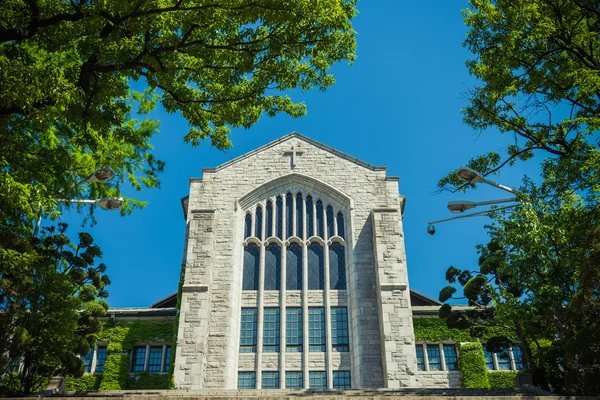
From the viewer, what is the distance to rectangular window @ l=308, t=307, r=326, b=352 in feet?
70.5

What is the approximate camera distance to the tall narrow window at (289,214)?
78.4ft

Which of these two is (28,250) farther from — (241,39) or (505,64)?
(505,64)

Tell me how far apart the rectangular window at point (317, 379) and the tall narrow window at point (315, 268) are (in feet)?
10.8

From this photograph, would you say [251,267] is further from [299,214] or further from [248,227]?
[299,214]

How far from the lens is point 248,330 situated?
859 inches

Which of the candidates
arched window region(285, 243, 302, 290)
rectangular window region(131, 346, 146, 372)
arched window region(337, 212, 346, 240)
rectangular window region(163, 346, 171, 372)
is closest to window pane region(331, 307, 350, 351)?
arched window region(285, 243, 302, 290)

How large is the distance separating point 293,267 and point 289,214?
241 cm

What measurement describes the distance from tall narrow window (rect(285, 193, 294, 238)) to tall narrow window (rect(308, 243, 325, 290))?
1106 mm

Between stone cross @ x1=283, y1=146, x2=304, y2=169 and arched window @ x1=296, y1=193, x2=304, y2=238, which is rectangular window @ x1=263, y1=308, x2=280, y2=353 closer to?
arched window @ x1=296, y1=193, x2=304, y2=238

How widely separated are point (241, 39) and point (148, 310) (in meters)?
15.7

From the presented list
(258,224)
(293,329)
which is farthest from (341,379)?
(258,224)

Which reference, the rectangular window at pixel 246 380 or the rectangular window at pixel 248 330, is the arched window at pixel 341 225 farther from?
the rectangular window at pixel 246 380

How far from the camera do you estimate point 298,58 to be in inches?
512

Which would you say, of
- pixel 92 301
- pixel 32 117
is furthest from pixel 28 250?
pixel 92 301
